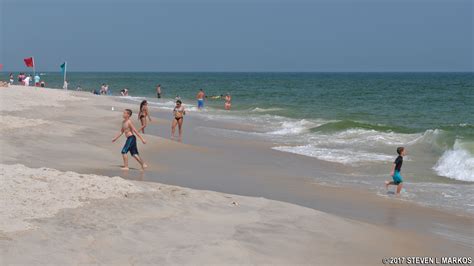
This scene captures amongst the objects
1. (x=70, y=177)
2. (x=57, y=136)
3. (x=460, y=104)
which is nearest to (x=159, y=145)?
(x=57, y=136)

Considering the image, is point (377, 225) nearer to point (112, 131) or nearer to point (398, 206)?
point (398, 206)

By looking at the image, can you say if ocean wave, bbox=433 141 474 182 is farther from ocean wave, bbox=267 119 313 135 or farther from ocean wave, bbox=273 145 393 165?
ocean wave, bbox=267 119 313 135

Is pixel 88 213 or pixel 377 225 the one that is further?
pixel 377 225

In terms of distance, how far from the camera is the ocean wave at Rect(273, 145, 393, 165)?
17.6m

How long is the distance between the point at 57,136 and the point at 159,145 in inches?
110

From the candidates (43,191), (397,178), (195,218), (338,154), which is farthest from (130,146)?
(338,154)

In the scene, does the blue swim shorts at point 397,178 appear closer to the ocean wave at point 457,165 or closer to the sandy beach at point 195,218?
the sandy beach at point 195,218

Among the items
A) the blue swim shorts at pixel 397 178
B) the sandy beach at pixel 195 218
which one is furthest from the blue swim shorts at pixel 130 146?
the blue swim shorts at pixel 397 178

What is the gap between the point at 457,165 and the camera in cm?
1658

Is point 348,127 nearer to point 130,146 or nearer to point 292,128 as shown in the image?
point 292,128

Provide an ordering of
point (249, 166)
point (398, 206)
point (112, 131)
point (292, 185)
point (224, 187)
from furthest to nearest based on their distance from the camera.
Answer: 1. point (112, 131)
2. point (249, 166)
3. point (292, 185)
4. point (224, 187)
5. point (398, 206)

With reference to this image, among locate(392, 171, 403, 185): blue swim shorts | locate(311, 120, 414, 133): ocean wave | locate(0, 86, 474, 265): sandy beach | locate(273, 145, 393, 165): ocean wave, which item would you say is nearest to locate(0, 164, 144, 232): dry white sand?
locate(0, 86, 474, 265): sandy beach

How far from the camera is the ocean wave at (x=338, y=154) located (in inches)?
693

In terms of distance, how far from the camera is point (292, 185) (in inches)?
523
